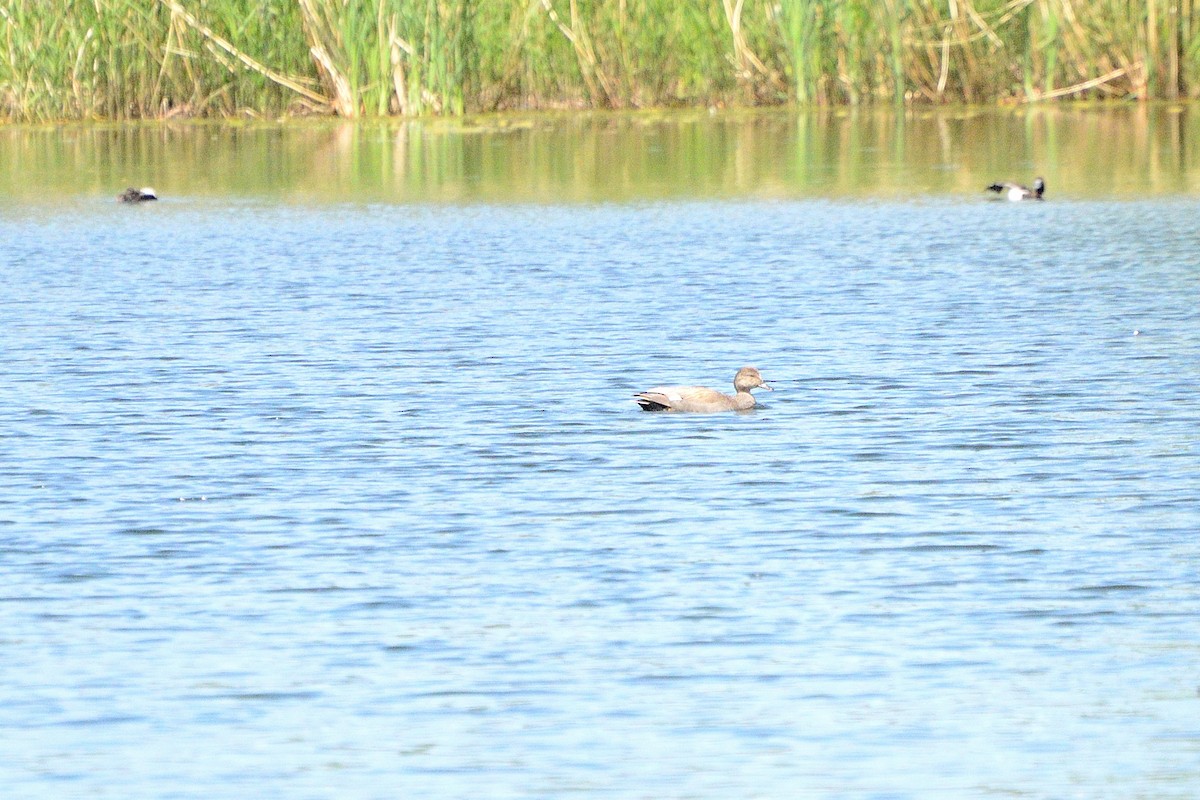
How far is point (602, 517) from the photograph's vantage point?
9242 millimetres

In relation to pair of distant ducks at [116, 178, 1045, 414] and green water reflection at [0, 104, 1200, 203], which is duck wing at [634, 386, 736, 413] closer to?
pair of distant ducks at [116, 178, 1045, 414]

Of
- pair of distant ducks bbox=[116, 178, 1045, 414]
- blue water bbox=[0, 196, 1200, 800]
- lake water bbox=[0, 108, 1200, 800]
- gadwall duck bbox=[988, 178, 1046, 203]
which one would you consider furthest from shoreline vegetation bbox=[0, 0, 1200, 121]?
pair of distant ducks bbox=[116, 178, 1045, 414]

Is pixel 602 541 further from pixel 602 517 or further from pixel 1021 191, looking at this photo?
pixel 1021 191

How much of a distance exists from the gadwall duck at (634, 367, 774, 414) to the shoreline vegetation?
1902cm

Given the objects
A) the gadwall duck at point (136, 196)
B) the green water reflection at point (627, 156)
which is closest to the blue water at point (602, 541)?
the gadwall duck at point (136, 196)

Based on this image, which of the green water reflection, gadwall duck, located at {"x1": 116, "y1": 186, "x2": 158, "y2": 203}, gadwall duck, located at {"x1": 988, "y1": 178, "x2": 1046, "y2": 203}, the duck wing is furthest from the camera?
the green water reflection

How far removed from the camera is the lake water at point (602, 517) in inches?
255

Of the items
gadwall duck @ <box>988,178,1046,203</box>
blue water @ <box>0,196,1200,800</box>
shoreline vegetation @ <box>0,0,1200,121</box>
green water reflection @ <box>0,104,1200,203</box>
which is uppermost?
shoreline vegetation @ <box>0,0,1200,121</box>

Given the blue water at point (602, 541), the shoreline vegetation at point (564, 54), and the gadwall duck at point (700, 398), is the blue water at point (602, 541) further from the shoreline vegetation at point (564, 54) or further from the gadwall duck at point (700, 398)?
the shoreline vegetation at point (564, 54)

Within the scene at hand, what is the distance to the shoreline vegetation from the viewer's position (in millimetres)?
30562

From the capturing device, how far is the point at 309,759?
6367 mm

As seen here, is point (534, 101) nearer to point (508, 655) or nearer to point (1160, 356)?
point (1160, 356)

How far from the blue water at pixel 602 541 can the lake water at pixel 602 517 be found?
2cm

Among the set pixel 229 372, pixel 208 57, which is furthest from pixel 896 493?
pixel 208 57
